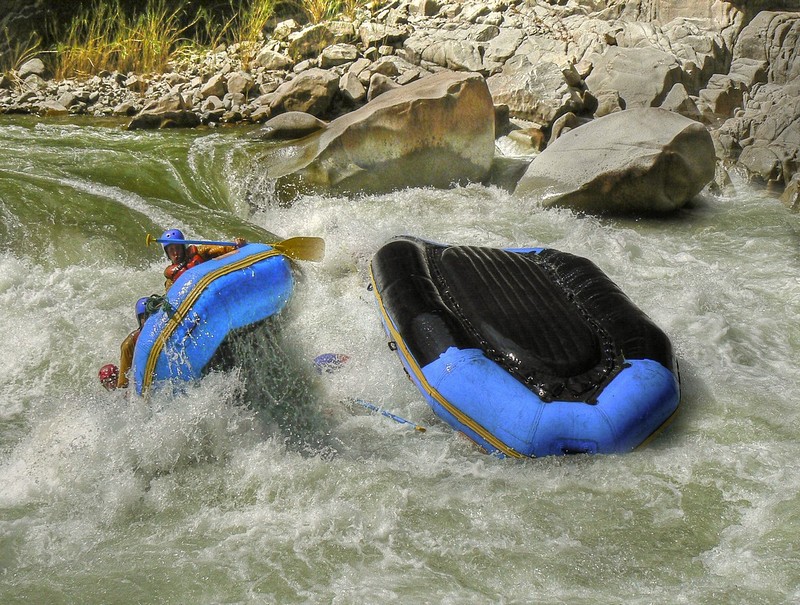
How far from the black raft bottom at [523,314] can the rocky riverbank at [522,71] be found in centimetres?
Answer: 331

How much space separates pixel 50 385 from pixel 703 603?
9.95 feet

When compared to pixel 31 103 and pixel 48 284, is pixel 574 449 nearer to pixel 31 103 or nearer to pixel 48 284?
pixel 48 284

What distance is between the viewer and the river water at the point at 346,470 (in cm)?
277

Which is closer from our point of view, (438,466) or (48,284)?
(438,466)

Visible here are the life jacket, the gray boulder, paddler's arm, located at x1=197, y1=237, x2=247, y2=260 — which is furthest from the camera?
the gray boulder

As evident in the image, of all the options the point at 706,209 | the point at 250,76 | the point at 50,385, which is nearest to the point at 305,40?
the point at 250,76

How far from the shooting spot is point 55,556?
2914 millimetres

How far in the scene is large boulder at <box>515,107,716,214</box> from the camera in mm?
5938

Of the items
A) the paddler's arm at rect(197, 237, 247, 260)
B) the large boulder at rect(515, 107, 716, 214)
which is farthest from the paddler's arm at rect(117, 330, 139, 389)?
the large boulder at rect(515, 107, 716, 214)

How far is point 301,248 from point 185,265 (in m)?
0.56

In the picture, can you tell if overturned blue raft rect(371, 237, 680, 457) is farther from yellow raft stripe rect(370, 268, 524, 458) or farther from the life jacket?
the life jacket

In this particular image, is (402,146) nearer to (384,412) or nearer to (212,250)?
(212,250)

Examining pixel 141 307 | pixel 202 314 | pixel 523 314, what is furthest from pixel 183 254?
pixel 523 314

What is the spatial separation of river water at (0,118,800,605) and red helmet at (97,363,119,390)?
4 centimetres
